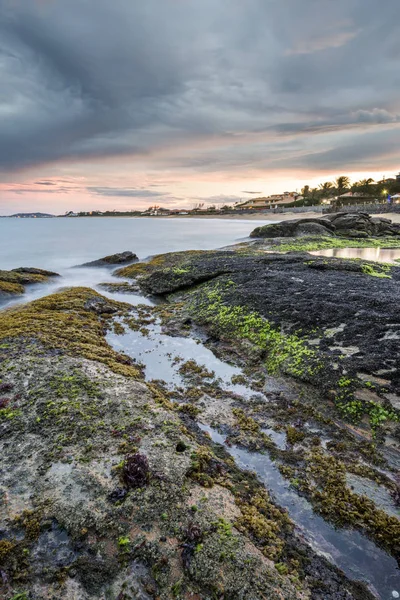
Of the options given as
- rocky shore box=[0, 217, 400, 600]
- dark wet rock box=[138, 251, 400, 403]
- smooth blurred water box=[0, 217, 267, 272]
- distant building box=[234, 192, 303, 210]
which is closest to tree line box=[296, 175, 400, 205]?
distant building box=[234, 192, 303, 210]

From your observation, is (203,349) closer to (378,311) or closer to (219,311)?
(219,311)

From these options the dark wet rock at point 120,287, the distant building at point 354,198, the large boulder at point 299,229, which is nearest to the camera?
the dark wet rock at point 120,287

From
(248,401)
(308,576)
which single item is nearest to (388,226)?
(248,401)

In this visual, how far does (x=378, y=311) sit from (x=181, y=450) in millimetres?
6000

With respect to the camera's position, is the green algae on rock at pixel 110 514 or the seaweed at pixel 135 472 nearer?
the green algae on rock at pixel 110 514

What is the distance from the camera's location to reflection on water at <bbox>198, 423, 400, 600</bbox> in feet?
10.2

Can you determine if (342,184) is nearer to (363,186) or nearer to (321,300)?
(363,186)

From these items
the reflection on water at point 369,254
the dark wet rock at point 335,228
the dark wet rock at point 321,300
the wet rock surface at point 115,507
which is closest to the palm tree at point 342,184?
the dark wet rock at point 335,228

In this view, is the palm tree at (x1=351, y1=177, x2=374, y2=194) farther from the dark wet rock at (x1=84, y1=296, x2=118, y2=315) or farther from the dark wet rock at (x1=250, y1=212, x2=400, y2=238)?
the dark wet rock at (x1=84, y1=296, x2=118, y2=315)

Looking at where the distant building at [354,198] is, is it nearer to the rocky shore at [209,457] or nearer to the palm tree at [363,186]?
the palm tree at [363,186]

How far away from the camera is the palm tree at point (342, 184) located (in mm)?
123000

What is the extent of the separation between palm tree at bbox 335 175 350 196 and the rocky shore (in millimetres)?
132965

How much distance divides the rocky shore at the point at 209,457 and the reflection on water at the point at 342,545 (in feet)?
0.05

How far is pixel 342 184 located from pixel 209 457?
141 meters
